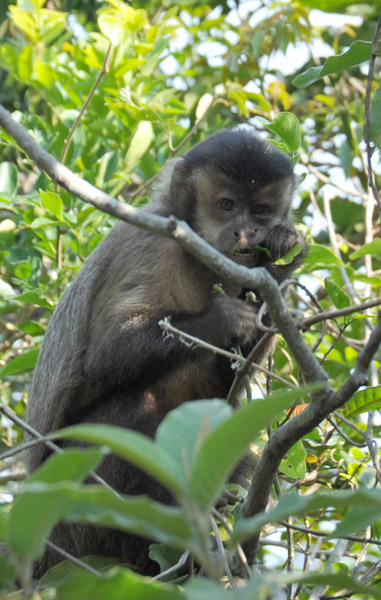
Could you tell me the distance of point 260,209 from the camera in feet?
17.8

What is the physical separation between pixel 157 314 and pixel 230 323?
1.65ft

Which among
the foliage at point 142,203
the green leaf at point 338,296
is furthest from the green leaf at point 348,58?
the green leaf at point 338,296

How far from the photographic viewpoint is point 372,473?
4484 mm

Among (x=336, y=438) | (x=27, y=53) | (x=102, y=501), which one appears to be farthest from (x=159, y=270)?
(x=102, y=501)

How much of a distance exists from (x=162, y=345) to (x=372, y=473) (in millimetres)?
1336

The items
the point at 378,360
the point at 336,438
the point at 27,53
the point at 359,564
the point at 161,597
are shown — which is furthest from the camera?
the point at 27,53

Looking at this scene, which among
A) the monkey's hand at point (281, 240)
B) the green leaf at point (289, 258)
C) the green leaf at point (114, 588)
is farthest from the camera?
the monkey's hand at point (281, 240)

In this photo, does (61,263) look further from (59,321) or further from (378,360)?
(378,360)

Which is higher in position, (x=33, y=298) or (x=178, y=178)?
(x=178, y=178)

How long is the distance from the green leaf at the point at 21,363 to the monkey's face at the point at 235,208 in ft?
4.64

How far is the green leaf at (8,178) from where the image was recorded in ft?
20.9

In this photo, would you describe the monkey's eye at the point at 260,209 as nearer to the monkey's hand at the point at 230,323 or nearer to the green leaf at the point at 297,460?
the monkey's hand at the point at 230,323

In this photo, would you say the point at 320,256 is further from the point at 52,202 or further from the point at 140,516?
the point at 140,516

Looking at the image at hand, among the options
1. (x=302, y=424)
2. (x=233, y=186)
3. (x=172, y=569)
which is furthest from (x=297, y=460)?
(x=233, y=186)
